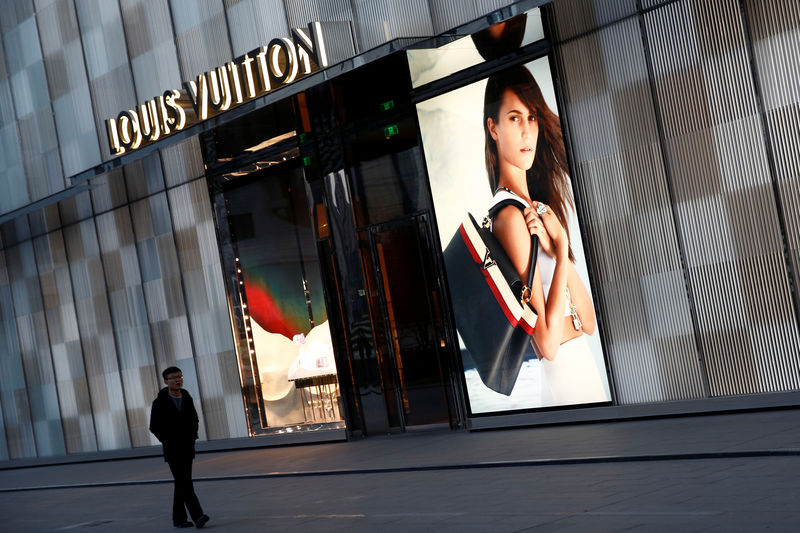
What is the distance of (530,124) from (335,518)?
7854mm

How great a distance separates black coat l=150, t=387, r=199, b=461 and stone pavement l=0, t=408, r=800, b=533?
3.10 feet

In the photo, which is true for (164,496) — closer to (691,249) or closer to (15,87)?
(691,249)

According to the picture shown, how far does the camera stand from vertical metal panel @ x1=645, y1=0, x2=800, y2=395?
44.3 ft

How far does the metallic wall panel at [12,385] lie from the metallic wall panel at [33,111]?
200 inches

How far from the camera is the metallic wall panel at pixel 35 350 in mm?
29125

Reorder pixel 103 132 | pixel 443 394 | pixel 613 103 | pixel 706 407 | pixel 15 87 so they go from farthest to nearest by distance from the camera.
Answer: pixel 15 87
pixel 103 132
pixel 443 394
pixel 613 103
pixel 706 407

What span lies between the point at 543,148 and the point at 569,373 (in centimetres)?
354

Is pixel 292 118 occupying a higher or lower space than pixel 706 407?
higher

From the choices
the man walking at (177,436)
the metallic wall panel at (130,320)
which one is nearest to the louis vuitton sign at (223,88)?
the metallic wall panel at (130,320)

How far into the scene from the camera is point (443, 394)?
1839cm

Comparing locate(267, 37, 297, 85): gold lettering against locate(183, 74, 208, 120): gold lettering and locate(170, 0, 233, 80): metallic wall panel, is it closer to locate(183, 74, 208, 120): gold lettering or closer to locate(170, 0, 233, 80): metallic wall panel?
locate(183, 74, 208, 120): gold lettering

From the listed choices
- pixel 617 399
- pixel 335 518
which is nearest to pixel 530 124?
pixel 617 399

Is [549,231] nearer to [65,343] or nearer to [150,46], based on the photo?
[150,46]

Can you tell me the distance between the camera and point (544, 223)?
16297mm
